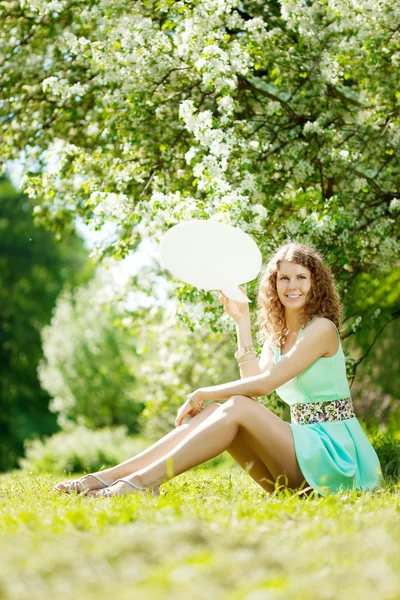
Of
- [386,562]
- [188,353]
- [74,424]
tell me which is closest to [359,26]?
[386,562]

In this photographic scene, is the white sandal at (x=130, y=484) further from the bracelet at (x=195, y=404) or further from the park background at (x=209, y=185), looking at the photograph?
the bracelet at (x=195, y=404)

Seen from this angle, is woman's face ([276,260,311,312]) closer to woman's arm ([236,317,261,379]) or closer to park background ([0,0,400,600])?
woman's arm ([236,317,261,379])

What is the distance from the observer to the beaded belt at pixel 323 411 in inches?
160

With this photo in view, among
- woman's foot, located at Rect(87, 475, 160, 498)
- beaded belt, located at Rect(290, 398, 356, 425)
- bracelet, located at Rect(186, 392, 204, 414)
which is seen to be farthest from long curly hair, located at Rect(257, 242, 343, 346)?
woman's foot, located at Rect(87, 475, 160, 498)

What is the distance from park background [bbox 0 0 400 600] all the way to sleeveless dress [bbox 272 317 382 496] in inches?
7.6

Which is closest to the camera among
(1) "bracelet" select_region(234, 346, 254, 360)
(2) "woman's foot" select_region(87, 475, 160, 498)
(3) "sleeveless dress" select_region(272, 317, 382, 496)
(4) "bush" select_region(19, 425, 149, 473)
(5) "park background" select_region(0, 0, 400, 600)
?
(5) "park background" select_region(0, 0, 400, 600)

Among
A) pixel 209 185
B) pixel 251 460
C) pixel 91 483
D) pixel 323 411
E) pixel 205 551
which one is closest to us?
pixel 205 551

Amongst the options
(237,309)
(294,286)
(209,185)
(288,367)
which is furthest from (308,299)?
(209,185)

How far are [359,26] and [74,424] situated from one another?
48.7 feet

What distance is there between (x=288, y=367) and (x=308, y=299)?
533mm

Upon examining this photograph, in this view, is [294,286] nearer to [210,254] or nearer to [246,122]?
[210,254]

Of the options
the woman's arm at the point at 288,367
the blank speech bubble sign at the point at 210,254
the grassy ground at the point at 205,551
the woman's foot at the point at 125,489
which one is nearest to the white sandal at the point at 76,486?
the woman's foot at the point at 125,489

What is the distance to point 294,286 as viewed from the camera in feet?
14.1

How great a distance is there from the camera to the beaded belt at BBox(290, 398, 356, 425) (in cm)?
407
